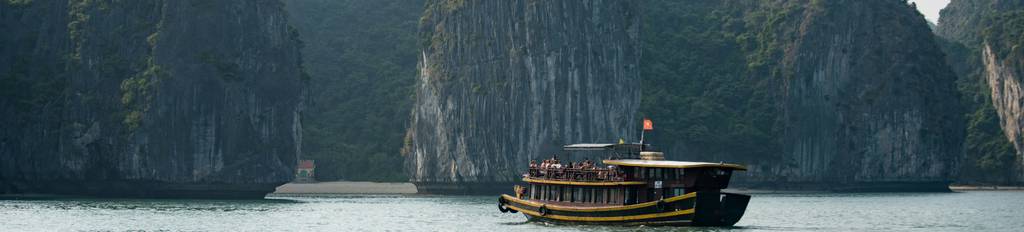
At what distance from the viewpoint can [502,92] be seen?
157 metres

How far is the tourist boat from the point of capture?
2945 inches

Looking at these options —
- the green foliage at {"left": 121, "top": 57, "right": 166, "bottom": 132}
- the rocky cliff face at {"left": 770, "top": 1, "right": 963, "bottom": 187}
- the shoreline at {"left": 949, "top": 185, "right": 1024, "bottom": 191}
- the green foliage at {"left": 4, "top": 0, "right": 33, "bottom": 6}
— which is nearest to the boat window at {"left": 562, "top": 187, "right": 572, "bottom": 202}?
the green foliage at {"left": 121, "top": 57, "right": 166, "bottom": 132}

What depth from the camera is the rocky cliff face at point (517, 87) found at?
155 m

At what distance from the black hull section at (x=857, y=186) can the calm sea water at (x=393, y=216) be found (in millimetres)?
48139

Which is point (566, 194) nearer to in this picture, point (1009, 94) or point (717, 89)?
point (717, 89)

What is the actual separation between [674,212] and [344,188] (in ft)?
326

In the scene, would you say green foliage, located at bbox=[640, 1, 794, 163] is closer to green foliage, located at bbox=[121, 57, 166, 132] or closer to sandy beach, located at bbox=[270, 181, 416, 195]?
sandy beach, located at bbox=[270, 181, 416, 195]

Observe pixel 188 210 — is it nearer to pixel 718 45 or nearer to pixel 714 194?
pixel 714 194

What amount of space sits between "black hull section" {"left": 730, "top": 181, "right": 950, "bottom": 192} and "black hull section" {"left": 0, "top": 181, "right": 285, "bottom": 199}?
6446 cm

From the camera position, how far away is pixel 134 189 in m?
130

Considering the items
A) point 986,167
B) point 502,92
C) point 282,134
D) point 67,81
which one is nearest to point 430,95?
point 502,92

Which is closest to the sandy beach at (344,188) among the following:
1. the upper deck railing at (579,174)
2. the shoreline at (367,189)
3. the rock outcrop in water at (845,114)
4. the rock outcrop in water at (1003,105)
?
the shoreline at (367,189)

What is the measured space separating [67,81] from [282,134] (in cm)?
1845

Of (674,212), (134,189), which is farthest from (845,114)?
(674,212)
